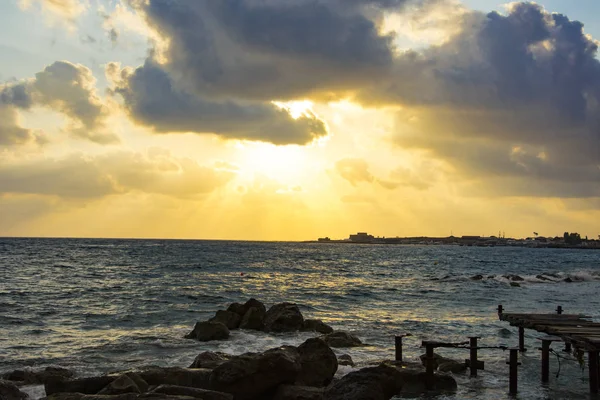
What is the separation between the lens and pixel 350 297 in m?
47.9

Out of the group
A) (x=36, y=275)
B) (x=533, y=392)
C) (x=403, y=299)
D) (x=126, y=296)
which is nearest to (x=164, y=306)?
(x=126, y=296)

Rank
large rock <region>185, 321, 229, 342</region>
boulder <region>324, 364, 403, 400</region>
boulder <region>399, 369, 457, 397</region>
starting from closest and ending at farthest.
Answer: boulder <region>324, 364, 403, 400</region>, boulder <region>399, 369, 457, 397</region>, large rock <region>185, 321, 229, 342</region>

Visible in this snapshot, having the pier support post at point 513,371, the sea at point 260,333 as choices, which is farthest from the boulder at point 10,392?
the pier support post at point 513,371

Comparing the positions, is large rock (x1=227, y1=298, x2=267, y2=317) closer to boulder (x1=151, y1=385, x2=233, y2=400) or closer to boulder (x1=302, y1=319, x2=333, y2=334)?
boulder (x1=302, y1=319, x2=333, y2=334)

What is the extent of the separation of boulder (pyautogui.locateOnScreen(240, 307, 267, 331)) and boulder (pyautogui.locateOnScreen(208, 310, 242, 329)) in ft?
0.94

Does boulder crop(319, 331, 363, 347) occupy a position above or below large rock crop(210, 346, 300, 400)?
below

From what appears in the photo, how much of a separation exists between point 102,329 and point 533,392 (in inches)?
866

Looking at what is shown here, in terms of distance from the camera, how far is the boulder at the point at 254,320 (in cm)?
2902

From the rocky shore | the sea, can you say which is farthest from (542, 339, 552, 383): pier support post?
the rocky shore

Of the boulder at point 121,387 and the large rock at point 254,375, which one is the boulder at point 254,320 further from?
the boulder at point 121,387

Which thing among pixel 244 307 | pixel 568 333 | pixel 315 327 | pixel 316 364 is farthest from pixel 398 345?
pixel 244 307

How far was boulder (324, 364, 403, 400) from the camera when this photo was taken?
13453 mm

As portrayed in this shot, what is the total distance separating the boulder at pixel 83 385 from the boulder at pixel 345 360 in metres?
9.06

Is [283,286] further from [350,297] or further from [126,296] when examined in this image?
[126,296]
